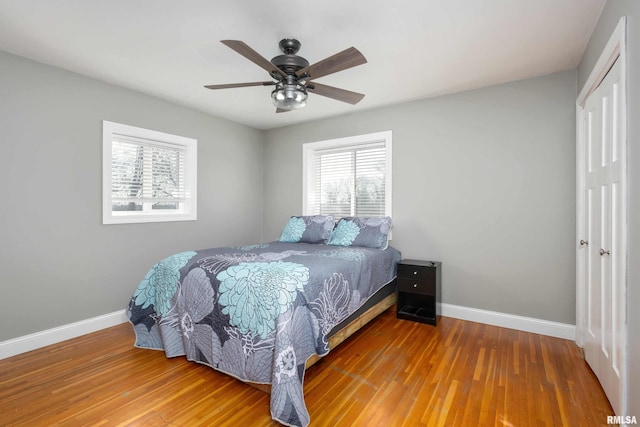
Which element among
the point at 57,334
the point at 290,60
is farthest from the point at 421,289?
the point at 57,334

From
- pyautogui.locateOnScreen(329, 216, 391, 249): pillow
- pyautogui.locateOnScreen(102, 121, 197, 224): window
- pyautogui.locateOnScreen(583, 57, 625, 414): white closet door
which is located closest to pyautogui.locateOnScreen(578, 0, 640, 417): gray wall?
pyautogui.locateOnScreen(583, 57, 625, 414): white closet door

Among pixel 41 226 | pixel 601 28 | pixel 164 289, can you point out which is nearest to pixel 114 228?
pixel 41 226

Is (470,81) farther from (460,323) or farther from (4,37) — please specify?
(4,37)

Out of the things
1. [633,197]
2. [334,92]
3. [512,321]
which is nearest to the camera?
[633,197]

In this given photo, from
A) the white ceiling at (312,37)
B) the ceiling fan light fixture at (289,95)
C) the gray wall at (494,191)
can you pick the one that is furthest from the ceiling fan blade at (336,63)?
the gray wall at (494,191)

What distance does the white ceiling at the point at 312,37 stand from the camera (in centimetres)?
193

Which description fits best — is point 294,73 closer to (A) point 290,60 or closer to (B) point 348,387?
(A) point 290,60

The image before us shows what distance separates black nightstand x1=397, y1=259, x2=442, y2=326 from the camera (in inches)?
123

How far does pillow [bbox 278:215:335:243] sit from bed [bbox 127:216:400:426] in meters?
0.58

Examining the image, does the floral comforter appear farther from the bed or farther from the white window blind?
the white window blind

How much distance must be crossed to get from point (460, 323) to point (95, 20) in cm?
416

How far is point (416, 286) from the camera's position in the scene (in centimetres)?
321

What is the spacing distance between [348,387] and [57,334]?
2.71 metres

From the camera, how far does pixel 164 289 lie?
2404mm
